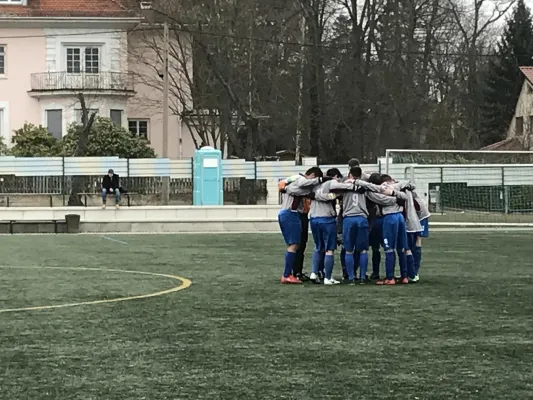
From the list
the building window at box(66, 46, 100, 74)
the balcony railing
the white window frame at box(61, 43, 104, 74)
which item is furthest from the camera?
the building window at box(66, 46, 100, 74)

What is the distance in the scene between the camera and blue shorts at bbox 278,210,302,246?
15500 millimetres

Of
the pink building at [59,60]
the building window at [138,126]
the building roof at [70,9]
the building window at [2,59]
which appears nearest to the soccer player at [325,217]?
the pink building at [59,60]

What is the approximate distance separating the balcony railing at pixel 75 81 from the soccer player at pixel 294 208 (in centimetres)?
3454

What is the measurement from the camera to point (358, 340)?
10.3 metres

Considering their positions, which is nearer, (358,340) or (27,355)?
(27,355)

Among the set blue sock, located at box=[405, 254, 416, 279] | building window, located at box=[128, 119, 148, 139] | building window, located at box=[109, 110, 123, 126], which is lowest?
blue sock, located at box=[405, 254, 416, 279]

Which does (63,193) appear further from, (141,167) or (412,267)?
(412,267)

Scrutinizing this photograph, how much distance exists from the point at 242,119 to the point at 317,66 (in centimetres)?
445

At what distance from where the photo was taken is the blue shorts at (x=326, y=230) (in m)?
15.2

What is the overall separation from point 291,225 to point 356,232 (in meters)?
1.01

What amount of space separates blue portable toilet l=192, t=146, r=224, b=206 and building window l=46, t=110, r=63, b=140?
13691 mm

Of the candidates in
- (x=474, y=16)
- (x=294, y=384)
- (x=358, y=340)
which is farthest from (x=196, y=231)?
(x=474, y=16)

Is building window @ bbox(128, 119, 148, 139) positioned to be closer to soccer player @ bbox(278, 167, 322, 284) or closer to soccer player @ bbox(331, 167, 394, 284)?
soccer player @ bbox(278, 167, 322, 284)

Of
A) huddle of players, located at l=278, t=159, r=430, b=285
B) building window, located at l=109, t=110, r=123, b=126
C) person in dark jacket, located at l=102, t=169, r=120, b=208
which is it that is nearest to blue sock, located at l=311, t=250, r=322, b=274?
huddle of players, located at l=278, t=159, r=430, b=285
